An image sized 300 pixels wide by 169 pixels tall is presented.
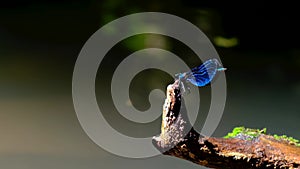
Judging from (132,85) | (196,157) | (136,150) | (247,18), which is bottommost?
(196,157)

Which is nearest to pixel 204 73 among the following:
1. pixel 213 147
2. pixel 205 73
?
pixel 205 73

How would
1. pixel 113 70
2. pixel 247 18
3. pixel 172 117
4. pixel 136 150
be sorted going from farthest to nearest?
pixel 247 18 → pixel 113 70 → pixel 136 150 → pixel 172 117

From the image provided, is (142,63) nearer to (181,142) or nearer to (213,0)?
(213,0)

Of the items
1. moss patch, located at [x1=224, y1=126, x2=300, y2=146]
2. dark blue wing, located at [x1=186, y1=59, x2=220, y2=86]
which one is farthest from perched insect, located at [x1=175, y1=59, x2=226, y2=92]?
moss patch, located at [x1=224, y1=126, x2=300, y2=146]

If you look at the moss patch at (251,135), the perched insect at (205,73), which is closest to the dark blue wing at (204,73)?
the perched insect at (205,73)

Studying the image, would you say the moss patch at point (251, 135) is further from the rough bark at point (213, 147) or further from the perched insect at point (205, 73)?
the perched insect at point (205, 73)

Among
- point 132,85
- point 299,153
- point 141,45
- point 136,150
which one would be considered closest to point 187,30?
point 141,45

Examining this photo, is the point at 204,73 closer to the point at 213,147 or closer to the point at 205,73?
the point at 205,73
